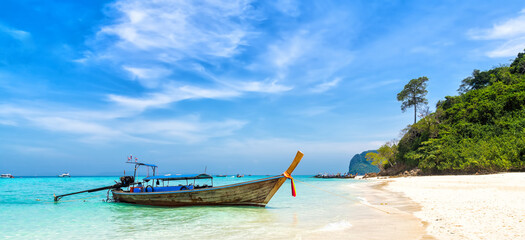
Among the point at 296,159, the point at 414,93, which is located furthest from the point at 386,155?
the point at 296,159

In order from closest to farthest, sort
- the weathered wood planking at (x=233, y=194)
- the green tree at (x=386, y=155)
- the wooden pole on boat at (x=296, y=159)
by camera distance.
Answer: the wooden pole on boat at (x=296, y=159), the weathered wood planking at (x=233, y=194), the green tree at (x=386, y=155)

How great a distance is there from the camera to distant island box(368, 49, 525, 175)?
89.5 feet

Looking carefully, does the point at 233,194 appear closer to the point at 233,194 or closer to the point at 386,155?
the point at 233,194

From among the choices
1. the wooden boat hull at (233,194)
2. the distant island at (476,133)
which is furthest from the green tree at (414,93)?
the wooden boat hull at (233,194)

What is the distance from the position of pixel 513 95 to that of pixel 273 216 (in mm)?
35341

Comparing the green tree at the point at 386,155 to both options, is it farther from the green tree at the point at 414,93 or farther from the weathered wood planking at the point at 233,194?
the weathered wood planking at the point at 233,194

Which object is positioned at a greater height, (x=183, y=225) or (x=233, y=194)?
(x=233, y=194)

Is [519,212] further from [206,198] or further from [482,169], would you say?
[482,169]

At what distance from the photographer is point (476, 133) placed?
3341 cm

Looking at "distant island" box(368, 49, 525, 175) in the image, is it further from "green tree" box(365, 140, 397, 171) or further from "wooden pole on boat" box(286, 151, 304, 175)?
"wooden pole on boat" box(286, 151, 304, 175)

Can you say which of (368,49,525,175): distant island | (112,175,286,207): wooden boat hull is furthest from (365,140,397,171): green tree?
(112,175,286,207): wooden boat hull

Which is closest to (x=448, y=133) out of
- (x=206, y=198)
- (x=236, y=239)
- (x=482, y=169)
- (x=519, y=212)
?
(x=482, y=169)

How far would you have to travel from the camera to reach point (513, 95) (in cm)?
3228

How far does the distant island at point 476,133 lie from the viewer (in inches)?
1074
